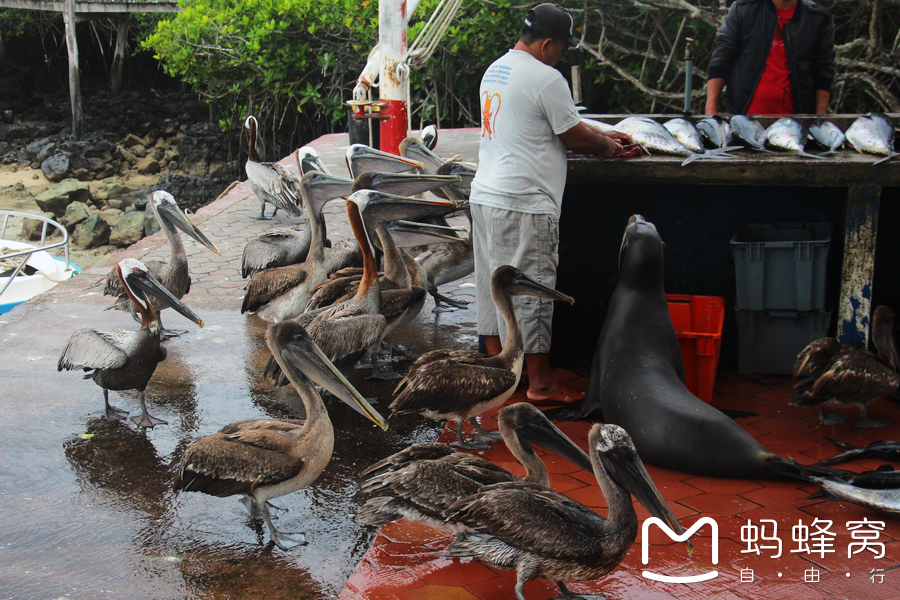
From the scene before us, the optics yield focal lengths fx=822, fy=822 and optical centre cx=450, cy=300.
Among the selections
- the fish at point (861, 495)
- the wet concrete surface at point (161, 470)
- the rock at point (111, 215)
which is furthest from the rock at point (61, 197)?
the fish at point (861, 495)

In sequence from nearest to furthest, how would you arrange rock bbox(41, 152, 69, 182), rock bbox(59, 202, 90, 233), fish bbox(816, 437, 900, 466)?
fish bbox(816, 437, 900, 466) → rock bbox(59, 202, 90, 233) → rock bbox(41, 152, 69, 182)

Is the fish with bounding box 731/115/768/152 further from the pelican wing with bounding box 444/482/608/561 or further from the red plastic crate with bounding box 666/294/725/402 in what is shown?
the pelican wing with bounding box 444/482/608/561

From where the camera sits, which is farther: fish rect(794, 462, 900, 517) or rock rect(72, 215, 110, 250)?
rock rect(72, 215, 110, 250)

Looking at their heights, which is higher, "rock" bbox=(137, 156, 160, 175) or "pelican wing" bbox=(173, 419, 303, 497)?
"rock" bbox=(137, 156, 160, 175)

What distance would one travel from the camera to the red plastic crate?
15.8 feet

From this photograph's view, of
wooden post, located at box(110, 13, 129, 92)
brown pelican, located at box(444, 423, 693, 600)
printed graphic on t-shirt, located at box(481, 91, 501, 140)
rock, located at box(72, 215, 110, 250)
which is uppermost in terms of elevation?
wooden post, located at box(110, 13, 129, 92)

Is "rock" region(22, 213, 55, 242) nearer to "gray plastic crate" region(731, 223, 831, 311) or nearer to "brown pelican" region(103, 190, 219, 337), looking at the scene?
"brown pelican" region(103, 190, 219, 337)

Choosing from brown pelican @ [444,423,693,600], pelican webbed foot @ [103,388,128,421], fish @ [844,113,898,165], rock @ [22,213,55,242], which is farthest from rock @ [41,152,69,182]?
brown pelican @ [444,423,693,600]

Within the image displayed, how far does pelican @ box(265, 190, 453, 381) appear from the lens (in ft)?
16.5

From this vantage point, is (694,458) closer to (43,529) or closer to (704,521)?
(704,521)

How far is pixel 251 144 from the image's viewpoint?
1058 cm

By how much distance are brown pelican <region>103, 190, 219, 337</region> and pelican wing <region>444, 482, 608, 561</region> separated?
150 inches

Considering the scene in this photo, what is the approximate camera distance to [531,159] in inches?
183

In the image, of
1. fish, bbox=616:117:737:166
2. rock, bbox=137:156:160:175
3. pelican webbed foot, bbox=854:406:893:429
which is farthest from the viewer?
rock, bbox=137:156:160:175
